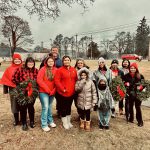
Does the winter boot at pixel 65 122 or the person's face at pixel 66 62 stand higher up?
the person's face at pixel 66 62

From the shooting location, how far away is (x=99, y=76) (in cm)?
593

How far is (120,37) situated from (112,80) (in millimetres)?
80219

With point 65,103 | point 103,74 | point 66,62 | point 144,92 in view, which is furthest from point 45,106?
point 144,92

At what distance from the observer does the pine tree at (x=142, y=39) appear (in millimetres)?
68750

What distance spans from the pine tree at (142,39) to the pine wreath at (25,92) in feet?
219

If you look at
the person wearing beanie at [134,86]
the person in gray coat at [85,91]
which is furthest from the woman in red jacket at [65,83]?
the person wearing beanie at [134,86]

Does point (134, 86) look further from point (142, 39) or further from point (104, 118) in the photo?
point (142, 39)

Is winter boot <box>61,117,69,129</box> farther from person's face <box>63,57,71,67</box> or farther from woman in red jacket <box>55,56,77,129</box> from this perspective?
person's face <box>63,57,71,67</box>

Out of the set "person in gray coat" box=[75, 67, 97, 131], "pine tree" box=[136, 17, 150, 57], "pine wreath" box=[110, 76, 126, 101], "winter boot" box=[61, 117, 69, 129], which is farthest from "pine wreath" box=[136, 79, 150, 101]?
"pine tree" box=[136, 17, 150, 57]

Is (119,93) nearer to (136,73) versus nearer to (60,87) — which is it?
(136,73)

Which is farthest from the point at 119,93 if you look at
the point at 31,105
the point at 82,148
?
the point at 31,105

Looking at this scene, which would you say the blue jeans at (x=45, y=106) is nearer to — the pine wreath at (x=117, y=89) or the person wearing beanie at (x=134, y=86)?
the pine wreath at (x=117, y=89)

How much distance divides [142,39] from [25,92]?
228ft

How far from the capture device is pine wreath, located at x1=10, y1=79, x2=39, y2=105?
17.7ft
